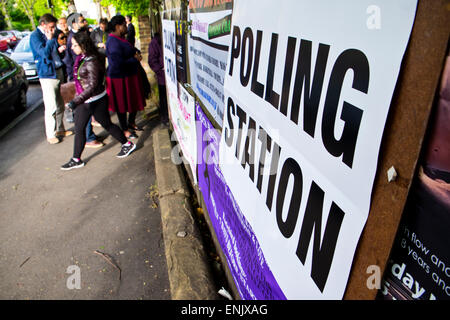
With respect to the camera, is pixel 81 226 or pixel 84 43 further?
pixel 84 43

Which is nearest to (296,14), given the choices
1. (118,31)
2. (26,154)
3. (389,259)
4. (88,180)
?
(389,259)

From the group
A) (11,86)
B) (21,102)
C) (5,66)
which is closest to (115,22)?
(11,86)

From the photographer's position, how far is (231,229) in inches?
87.4

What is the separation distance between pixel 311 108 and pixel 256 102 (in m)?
0.48

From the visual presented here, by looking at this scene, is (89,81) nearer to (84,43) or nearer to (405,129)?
(84,43)

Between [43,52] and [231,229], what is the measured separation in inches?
198

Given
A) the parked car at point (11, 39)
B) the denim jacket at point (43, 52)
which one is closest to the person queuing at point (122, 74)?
the denim jacket at point (43, 52)

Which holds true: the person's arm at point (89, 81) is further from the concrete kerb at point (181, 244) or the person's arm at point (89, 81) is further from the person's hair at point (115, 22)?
the concrete kerb at point (181, 244)

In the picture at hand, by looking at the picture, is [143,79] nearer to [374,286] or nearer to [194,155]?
[194,155]

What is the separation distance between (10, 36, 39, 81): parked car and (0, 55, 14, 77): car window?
150 inches

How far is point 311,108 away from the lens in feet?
3.35

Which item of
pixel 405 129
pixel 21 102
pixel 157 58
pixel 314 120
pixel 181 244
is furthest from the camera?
pixel 21 102

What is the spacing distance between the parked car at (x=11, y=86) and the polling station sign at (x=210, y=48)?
6514 mm

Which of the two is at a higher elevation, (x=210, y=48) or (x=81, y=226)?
(x=210, y=48)
